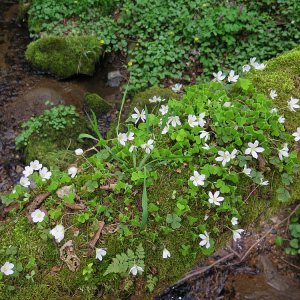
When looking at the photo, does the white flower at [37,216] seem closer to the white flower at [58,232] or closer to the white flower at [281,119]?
the white flower at [58,232]

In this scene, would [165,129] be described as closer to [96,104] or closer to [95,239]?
[95,239]

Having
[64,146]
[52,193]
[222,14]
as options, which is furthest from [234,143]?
[222,14]

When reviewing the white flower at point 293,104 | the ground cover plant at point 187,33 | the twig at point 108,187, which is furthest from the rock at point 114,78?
the twig at point 108,187

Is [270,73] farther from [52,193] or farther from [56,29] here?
[56,29]

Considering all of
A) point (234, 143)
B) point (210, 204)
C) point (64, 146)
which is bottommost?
point (64, 146)

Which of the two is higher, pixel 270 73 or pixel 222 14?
pixel 270 73

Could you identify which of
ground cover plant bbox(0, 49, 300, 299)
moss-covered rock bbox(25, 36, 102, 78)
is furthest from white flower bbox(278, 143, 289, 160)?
moss-covered rock bbox(25, 36, 102, 78)
